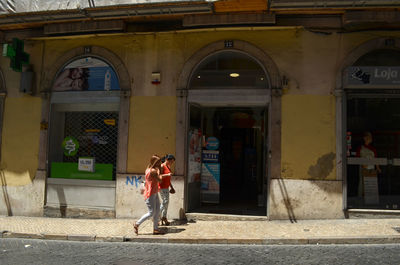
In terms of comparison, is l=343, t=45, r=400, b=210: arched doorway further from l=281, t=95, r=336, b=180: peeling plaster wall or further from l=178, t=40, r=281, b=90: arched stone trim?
l=178, t=40, r=281, b=90: arched stone trim

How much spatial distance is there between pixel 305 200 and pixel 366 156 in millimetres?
1893

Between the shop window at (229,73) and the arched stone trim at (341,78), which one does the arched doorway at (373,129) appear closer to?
the arched stone trim at (341,78)

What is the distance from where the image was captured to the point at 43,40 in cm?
1002

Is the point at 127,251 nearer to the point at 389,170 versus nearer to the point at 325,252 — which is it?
the point at 325,252

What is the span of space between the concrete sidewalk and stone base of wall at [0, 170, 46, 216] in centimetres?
101

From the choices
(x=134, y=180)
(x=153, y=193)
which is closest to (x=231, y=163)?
(x=134, y=180)

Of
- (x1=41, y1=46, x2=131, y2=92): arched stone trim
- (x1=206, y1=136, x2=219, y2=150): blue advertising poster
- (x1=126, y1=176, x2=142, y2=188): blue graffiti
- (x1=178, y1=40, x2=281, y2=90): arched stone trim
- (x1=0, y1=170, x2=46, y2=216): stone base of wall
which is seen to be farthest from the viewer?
(x1=206, y1=136, x2=219, y2=150): blue advertising poster

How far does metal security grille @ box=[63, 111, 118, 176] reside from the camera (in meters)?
9.52

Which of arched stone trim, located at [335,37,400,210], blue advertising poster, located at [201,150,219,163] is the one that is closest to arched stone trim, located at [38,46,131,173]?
blue advertising poster, located at [201,150,219,163]

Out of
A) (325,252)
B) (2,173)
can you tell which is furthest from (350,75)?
(2,173)

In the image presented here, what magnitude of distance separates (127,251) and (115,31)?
5.94 m

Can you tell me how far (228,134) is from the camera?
1121cm

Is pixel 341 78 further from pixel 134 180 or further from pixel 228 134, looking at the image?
pixel 134 180

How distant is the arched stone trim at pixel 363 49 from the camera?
328 inches
